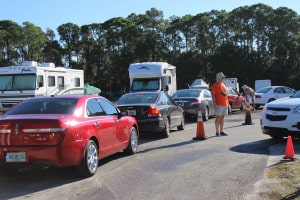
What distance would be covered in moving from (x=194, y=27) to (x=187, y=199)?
3109 inches

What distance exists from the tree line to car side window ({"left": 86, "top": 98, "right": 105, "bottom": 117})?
64.6 meters

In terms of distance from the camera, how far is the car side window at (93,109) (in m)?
8.37

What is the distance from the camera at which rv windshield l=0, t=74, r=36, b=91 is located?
66.1 ft

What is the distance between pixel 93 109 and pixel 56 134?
152 centimetres

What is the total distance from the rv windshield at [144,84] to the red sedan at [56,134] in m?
14.8

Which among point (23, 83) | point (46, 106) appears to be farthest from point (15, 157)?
point (23, 83)

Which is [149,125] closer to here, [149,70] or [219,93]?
[219,93]

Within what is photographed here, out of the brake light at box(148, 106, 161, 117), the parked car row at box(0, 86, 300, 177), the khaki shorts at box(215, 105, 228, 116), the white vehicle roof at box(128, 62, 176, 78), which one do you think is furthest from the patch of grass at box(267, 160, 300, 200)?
the white vehicle roof at box(128, 62, 176, 78)

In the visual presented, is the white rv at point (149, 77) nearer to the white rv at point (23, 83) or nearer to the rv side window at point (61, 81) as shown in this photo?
the rv side window at point (61, 81)

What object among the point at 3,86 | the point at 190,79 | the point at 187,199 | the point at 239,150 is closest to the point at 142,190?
the point at 187,199

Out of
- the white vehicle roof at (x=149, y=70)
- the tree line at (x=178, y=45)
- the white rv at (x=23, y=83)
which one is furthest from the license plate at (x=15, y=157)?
the tree line at (x=178, y=45)

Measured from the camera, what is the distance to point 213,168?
27.4ft

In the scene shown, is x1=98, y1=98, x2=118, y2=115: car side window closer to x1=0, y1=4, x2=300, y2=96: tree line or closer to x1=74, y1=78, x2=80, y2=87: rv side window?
x1=74, y1=78, x2=80, y2=87: rv side window

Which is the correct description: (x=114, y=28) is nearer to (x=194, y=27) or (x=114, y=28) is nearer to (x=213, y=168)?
(x=194, y=27)
